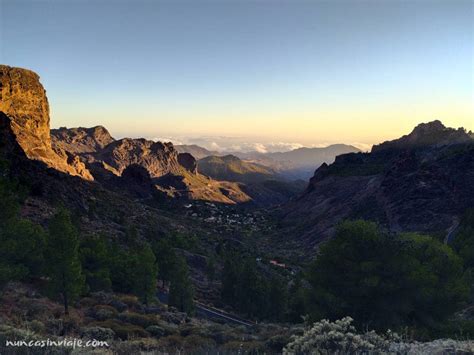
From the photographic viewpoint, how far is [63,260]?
29031mm

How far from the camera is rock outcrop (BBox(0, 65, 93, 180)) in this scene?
451ft

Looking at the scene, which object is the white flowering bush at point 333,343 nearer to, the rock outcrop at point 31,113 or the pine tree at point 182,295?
the pine tree at point 182,295

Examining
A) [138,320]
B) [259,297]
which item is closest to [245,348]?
[138,320]

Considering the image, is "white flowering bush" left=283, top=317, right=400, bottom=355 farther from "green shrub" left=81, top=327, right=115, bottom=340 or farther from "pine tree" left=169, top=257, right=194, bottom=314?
"pine tree" left=169, top=257, right=194, bottom=314

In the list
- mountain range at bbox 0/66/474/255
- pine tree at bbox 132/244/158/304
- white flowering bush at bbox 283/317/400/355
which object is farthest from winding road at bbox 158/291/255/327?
white flowering bush at bbox 283/317/400/355

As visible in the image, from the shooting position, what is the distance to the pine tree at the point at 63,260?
28922 millimetres

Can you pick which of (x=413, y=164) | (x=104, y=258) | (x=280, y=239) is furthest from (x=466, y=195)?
(x=104, y=258)

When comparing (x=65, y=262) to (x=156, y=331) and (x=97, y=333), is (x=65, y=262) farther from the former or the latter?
(x=97, y=333)

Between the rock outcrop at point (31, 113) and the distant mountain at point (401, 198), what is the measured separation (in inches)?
3838

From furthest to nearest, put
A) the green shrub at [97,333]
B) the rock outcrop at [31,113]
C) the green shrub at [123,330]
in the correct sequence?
the rock outcrop at [31,113], the green shrub at [123,330], the green shrub at [97,333]

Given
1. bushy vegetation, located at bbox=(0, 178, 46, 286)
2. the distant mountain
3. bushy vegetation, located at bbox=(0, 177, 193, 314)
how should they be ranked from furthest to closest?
the distant mountain < bushy vegetation, located at bbox=(0, 177, 193, 314) < bushy vegetation, located at bbox=(0, 178, 46, 286)

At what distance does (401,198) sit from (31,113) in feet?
477

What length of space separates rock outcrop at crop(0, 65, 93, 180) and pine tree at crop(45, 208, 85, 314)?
114901mm

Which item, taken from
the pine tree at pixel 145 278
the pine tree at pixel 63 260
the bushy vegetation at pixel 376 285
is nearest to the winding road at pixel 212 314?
the pine tree at pixel 145 278
